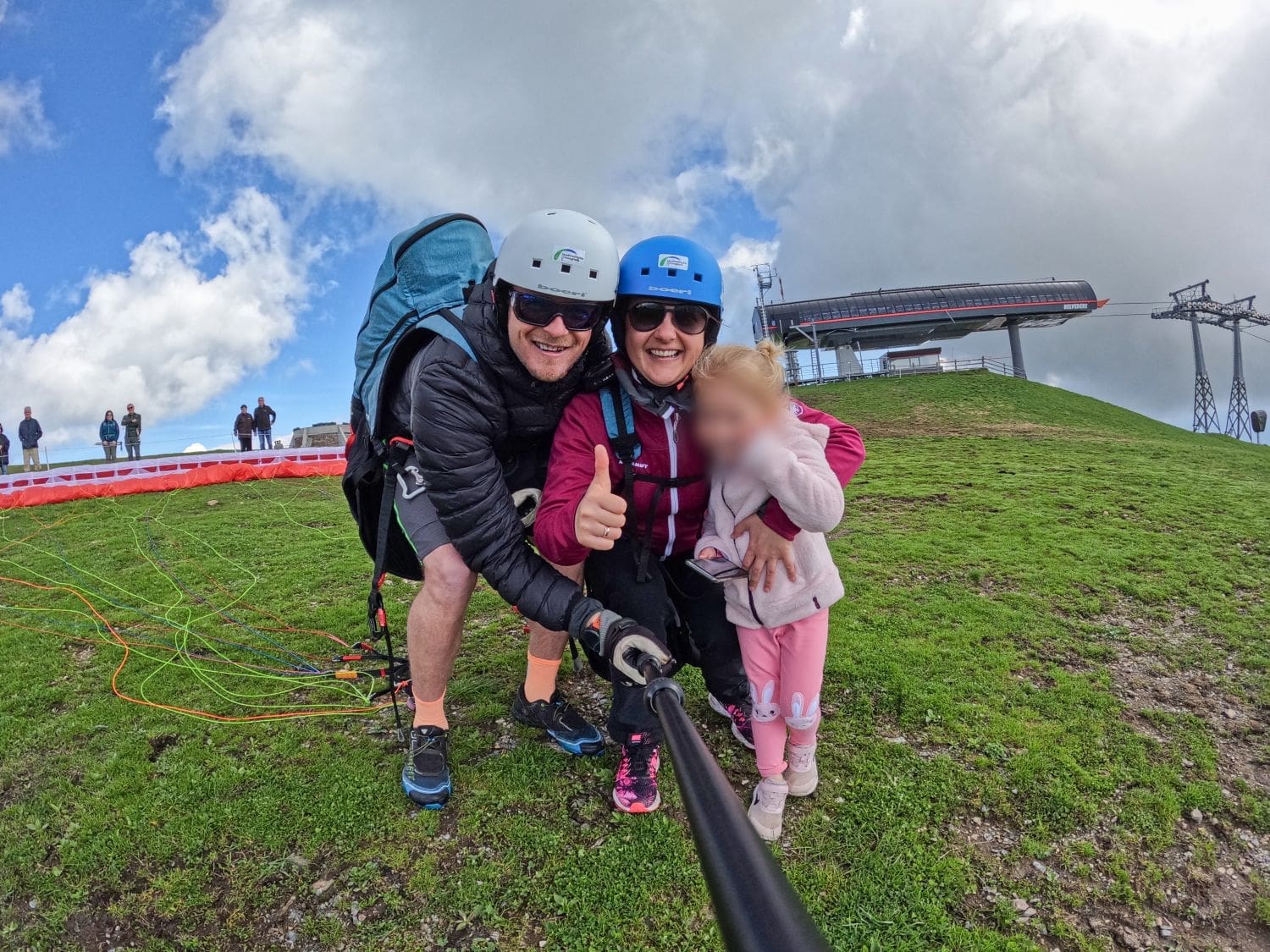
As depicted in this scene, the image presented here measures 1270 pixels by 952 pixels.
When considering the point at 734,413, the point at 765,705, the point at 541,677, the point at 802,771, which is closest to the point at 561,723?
the point at 541,677

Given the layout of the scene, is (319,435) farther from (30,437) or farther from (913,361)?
(913,361)

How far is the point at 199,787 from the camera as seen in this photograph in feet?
12.1

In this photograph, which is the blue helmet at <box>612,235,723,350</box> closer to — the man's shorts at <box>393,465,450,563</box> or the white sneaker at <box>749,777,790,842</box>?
the man's shorts at <box>393,465,450,563</box>

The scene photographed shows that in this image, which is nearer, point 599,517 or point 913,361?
point 599,517

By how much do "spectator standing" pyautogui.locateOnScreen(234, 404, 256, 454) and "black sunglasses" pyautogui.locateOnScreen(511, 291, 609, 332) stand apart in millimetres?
26858

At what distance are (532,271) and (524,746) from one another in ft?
8.89

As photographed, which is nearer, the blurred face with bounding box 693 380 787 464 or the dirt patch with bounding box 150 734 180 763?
the blurred face with bounding box 693 380 787 464

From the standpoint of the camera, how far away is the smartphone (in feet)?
10.8

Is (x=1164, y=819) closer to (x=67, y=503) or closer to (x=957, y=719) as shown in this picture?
(x=957, y=719)

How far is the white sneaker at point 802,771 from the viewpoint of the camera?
3.42 metres

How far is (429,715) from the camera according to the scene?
3689mm

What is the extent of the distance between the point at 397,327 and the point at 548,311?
99 cm

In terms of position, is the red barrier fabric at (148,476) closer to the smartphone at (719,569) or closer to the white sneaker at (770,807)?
the smartphone at (719,569)

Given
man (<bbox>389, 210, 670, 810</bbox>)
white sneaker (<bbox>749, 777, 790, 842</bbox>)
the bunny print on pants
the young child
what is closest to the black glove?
man (<bbox>389, 210, 670, 810</bbox>)
